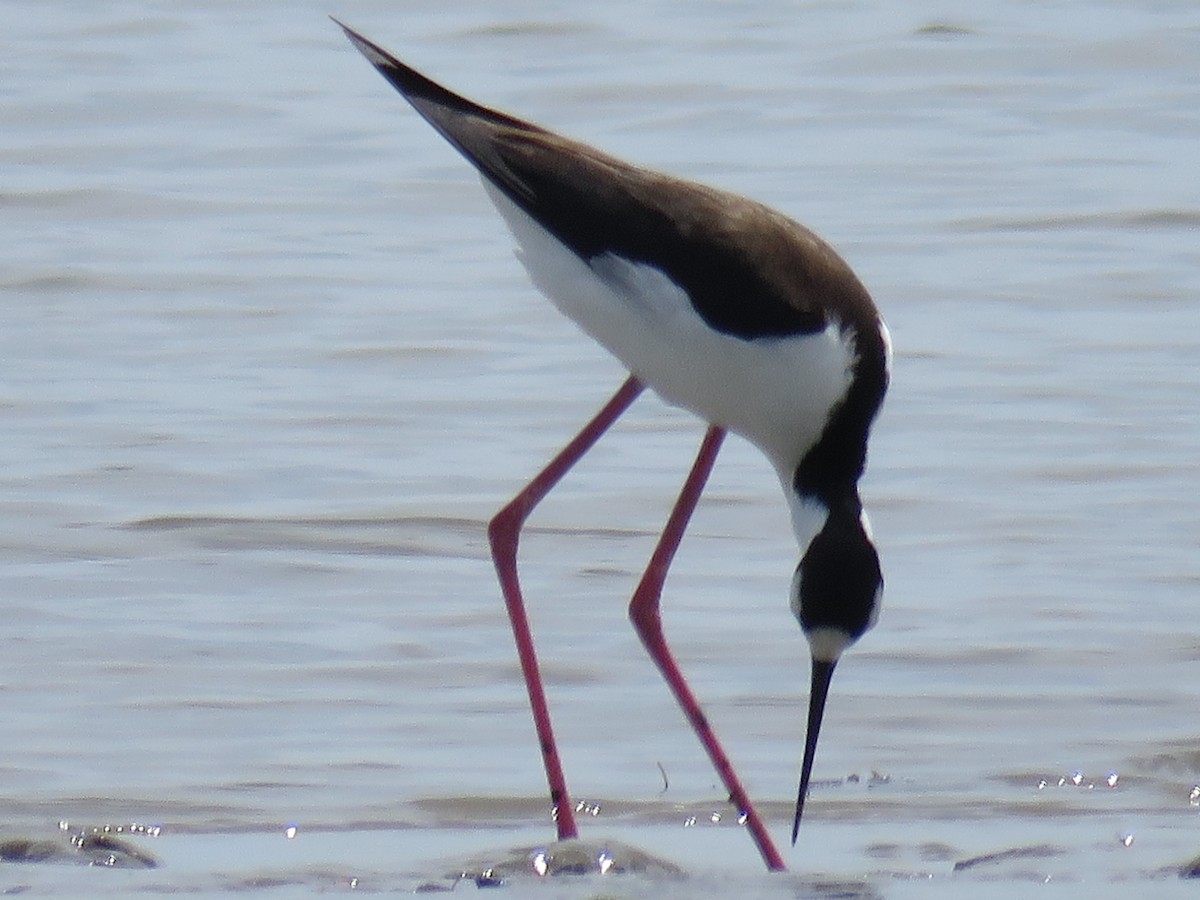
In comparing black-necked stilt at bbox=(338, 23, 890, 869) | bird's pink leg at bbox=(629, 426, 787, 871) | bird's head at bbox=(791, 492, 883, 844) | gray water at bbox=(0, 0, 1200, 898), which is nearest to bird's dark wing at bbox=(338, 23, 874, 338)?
black-necked stilt at bbox=(338, 23, 890, 869)

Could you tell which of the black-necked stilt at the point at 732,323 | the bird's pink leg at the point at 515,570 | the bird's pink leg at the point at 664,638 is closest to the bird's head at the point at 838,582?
the black-necked stilt at the point at 732,323

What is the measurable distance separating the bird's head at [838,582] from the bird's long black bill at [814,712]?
2.0 inches

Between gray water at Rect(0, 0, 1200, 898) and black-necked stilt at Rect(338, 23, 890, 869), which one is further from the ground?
black-necked stilt at Rect(338, 23, 890, 869)

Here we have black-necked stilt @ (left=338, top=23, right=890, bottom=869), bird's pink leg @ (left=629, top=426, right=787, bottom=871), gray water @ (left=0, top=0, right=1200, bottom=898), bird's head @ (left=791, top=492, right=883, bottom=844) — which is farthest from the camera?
gray water @ (left=0, top=0, right=1200, bottom=898)

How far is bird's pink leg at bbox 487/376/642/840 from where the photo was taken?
5.35m

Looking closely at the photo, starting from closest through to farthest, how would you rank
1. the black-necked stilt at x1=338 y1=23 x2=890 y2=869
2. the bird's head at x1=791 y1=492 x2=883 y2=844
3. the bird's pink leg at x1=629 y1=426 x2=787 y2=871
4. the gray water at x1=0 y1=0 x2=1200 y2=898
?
the bird's head at x1=791 y1=492 x2=883 y2=844
the black-necked stilt at x1=338 y1=23 x2=890 y2=869
the bird's pink leg at x1=629 y1=426 x2=787 y2=871
the gray water at x1=0 y1=0 x2=1200 y2=898

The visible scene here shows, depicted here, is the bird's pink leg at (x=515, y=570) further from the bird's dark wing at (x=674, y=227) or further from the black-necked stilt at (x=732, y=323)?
the bird's dark wing at (x=674, y=227)

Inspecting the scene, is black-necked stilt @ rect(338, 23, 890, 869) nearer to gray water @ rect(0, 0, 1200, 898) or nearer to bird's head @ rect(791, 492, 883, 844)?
bird's head @ rect(791, 492, 883, 844)

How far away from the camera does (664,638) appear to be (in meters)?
6.13

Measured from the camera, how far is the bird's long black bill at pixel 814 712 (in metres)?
5.20

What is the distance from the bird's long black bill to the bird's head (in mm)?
51

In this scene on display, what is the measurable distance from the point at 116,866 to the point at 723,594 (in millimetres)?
2316

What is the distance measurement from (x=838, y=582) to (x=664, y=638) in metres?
1.17

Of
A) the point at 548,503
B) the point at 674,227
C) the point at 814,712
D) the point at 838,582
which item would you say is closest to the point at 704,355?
the point at 674,227
